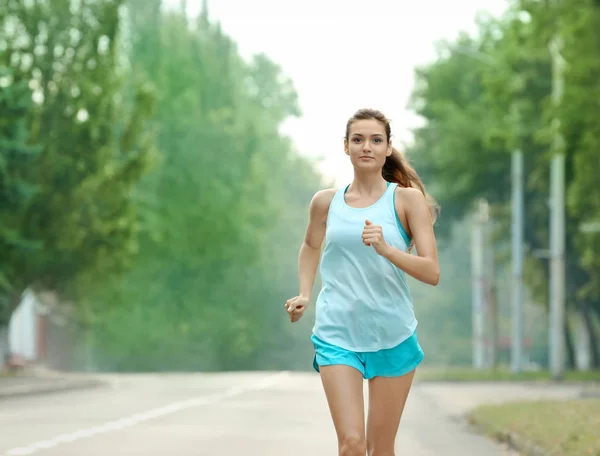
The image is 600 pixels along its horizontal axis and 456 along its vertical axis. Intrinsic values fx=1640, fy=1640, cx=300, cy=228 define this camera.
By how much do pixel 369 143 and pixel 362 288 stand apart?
24.6 inches

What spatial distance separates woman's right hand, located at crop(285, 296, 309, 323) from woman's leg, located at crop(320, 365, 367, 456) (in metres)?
0.31

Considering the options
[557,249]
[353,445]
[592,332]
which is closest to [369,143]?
[353,445]

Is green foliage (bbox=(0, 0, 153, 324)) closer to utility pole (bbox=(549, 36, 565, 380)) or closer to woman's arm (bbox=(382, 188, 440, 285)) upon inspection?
utility pole (bbox=(549, 36, 565, 380))

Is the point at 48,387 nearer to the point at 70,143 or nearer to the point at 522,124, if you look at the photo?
the point at 70,143

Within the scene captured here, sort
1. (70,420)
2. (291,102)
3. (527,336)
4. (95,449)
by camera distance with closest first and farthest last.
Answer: (95,449)
(70,420)
(291,102)
(527,336)

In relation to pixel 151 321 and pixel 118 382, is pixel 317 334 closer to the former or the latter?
pixel 118 382

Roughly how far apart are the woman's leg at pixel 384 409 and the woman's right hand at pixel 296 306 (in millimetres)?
428

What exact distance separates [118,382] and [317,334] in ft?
101

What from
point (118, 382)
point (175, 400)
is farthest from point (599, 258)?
point (175, 400)

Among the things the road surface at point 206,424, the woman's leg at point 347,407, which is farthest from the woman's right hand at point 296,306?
the road surface at point 206,424

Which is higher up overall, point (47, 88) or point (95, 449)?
point (47, 88)

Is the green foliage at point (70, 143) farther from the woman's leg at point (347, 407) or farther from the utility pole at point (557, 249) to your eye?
the woman's leg at point (347, 407)

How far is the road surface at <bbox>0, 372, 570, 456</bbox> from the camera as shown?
49.7 ft

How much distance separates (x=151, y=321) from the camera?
62.3 m
